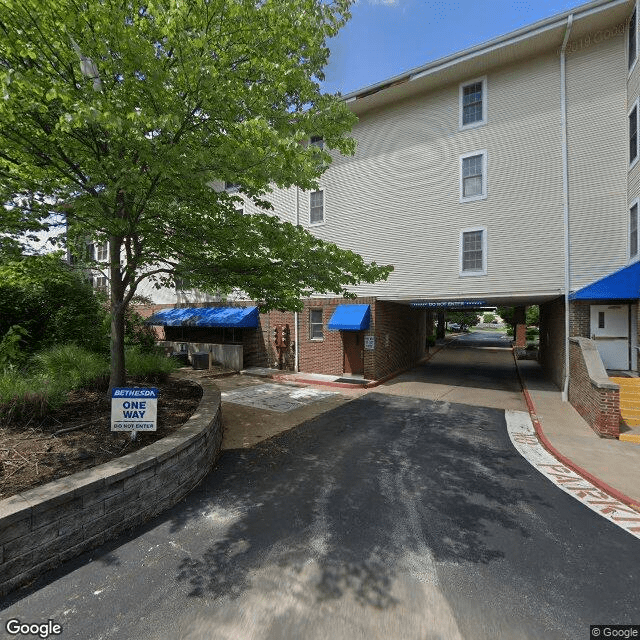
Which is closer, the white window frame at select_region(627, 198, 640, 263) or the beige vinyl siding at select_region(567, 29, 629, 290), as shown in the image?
the white window frame at select_region(627, 198, 640, 263)

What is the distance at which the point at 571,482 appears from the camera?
228 inches

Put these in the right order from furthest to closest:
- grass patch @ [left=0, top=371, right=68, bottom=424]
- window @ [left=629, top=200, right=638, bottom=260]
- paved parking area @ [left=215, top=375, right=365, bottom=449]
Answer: window @ [left=629, top=200, right=638, bottom=260], paved parking area @ [left=215, top=375, right=365, bottom=449], grass patch @ [left=0, top=371, right=68, bottom=424]

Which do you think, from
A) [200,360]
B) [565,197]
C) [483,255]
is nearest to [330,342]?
[200,360]

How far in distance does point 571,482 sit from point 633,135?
1149 centimetres

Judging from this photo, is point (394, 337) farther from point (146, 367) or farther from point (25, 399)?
point (25, 399)

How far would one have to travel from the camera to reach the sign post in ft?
16.8

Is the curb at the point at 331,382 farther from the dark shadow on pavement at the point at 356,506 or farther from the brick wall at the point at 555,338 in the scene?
the brick wall at the point at 555,338

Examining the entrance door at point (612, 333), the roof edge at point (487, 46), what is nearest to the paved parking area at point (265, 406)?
the entrance door at point (612, 333)

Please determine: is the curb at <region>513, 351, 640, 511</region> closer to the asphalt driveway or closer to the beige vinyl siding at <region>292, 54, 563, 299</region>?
the asphalt driveway

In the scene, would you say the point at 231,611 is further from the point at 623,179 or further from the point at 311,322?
the point at 623,179

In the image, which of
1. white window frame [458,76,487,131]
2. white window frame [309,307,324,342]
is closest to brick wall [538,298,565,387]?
white window frame [458,76,487,131]

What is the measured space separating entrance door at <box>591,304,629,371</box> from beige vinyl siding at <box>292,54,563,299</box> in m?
2.02

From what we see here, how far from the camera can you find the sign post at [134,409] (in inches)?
201

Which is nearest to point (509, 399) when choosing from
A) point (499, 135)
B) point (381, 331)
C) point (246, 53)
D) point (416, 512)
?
point (381, 331)
